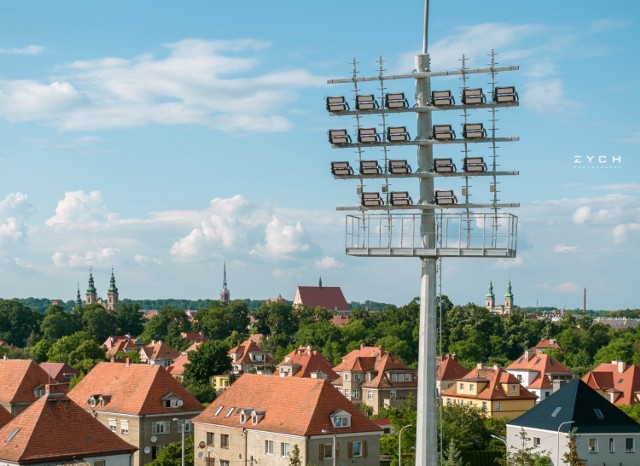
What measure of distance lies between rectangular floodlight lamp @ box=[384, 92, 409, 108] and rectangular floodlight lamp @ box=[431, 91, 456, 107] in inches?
35.6

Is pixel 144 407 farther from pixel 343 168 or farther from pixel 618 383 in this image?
pixel 618 383

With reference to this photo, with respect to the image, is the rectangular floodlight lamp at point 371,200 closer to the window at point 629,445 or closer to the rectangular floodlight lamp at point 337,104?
the rectangular floodlight lamp at point 337,104

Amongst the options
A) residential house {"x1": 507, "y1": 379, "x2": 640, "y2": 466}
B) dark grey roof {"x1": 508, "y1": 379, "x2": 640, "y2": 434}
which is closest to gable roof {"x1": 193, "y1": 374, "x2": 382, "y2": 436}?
residential house {"x1": 507, "y1": 379, "x2": 640, "y2": 466}

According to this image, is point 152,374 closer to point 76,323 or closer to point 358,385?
point 358,385

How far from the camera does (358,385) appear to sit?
114 m

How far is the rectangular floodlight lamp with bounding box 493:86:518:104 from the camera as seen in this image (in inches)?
1141

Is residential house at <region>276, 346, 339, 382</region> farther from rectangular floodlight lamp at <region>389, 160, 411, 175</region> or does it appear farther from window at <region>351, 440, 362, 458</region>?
rectangular floodlight lamp at <region>389, 160, 411, 175</region>

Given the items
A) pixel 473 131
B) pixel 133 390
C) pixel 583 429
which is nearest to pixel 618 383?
pixel 583 429

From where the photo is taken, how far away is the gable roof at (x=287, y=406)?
6103 cm

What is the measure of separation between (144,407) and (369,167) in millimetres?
45146

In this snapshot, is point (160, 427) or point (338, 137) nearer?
point (338, 137)

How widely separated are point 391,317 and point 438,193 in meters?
140

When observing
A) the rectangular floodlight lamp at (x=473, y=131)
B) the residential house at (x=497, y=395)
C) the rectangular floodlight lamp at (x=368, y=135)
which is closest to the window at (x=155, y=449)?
the residential house at (x=497, y=395)

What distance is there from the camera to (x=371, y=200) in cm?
3052
